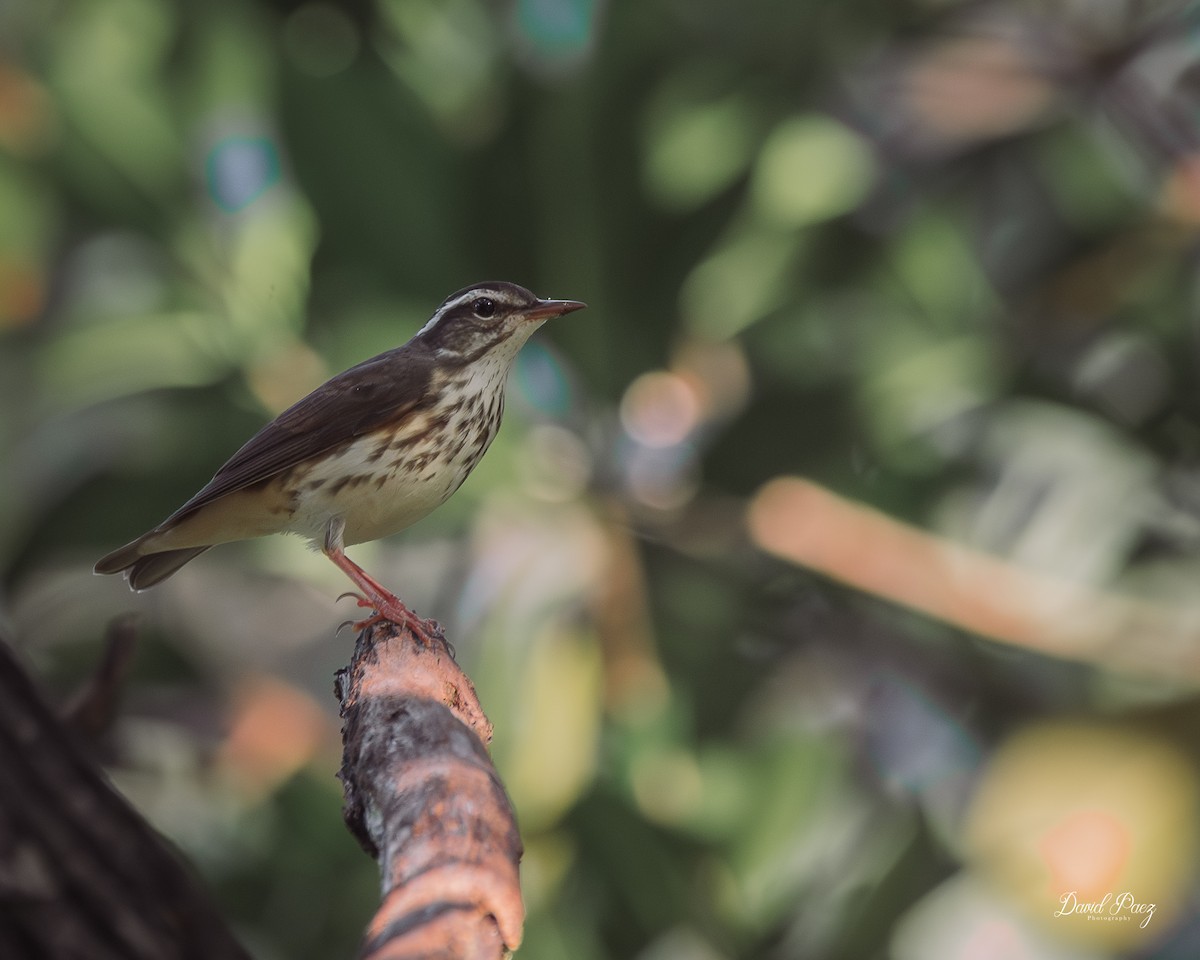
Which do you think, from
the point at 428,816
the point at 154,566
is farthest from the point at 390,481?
the point at 428,816

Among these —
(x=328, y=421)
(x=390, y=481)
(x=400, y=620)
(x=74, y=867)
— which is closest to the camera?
(x=74, y=867)

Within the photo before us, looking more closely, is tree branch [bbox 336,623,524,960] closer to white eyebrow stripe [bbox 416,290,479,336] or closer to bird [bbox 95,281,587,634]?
bird [bbox 95,281,587,634]

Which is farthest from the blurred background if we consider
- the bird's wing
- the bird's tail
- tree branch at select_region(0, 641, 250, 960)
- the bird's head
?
tree branch at select_region(0, 641, 250, 960)

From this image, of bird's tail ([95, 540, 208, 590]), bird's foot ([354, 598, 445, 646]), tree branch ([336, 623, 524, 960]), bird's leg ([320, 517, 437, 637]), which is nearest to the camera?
tree branch ([336, 623, 524, 960])

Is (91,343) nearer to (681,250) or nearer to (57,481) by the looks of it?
(57,481)

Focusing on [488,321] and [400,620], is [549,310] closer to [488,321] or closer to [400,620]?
[488,321]

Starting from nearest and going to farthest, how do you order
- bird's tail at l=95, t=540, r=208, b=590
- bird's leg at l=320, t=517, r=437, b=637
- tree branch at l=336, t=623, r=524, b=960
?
tree branch at l=336, t=623, r=524, b=960
bird's leg at l=320, t=517, r=437, b=637
bird's tail at l=95, t=540, r=208, b=590

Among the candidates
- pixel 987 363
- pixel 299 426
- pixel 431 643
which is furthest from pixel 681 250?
pixel 431 643
